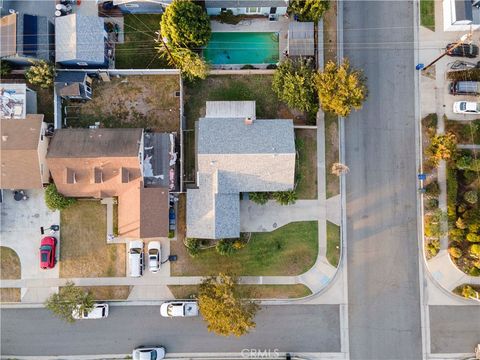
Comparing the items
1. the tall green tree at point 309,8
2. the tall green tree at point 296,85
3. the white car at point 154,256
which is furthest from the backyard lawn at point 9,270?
the tall green tree at point 309,8

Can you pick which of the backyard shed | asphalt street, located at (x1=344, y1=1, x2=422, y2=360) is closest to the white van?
asphalt street, located at (x1=344, y1=1, x2=422, y2=360)

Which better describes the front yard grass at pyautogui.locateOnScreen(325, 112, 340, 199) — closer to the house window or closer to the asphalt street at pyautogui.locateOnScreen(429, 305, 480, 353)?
the house window

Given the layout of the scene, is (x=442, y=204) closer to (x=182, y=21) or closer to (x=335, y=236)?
(x=335, y=236)

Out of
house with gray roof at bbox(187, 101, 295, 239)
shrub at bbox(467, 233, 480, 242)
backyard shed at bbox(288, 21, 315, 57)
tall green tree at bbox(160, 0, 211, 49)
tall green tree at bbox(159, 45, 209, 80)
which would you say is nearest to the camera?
tall green tree at bbox(160, 0, 211, 49)

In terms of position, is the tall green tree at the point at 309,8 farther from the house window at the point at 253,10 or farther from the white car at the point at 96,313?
the white car at the point at 96,313

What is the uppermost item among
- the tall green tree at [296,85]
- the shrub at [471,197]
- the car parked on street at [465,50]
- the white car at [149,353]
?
the car parked on street at [465,50]

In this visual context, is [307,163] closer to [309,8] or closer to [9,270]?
[309,8]
